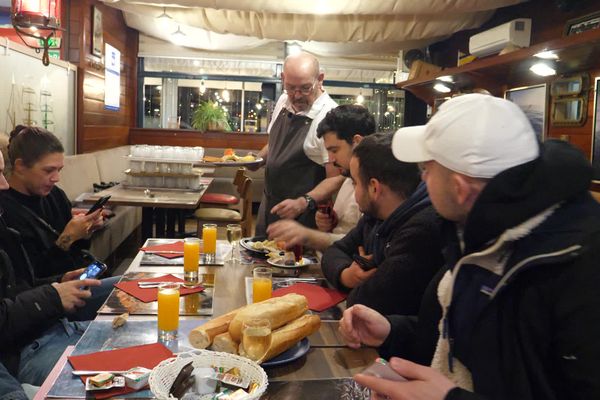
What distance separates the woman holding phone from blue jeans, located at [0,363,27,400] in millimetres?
849

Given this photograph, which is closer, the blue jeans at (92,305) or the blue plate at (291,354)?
the blue plate at (291,354)

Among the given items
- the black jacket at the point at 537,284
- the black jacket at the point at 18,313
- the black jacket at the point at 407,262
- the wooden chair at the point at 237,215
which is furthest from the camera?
the wooden chair at the point at 237,215

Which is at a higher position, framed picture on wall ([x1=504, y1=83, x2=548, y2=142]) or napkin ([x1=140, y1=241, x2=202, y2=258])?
framed picture on wall ([x1=504, y1=83, x2=548, y2=142])

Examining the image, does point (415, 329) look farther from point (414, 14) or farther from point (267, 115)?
point (267, 115)

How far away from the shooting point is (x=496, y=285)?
112 cm

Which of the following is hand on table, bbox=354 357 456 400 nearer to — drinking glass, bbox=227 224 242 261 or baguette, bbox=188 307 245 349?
baguette, bbox=188 307 245 349

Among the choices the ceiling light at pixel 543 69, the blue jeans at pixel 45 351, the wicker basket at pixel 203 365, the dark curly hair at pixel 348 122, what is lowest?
the blue jeans at pixel 45 351

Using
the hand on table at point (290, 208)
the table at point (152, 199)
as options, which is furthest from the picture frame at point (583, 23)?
the table at point (152, 199)

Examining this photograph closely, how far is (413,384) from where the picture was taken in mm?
1132

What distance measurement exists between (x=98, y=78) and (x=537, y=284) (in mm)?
7414

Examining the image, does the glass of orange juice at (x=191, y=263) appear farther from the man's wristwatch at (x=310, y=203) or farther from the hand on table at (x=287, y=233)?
the man's wristwatch at (x=310, y=203)

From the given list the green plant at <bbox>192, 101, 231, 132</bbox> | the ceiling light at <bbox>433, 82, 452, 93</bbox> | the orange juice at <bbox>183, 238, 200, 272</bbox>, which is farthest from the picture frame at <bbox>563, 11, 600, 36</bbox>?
the green plant at <bbox>192, 101, 231, 132</bbox>

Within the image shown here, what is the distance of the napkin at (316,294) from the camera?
1985mm

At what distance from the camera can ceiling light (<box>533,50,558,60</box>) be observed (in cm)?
464
